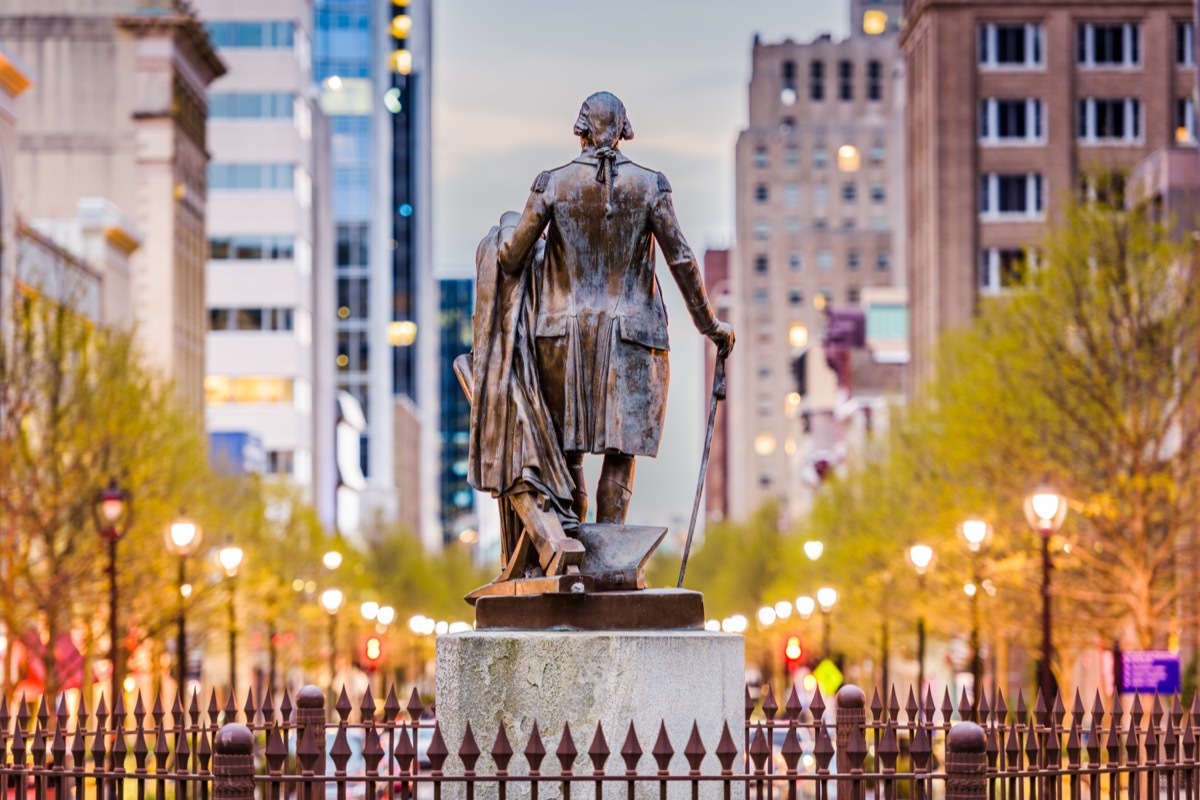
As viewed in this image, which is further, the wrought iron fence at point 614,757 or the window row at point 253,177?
the window row at point 253,177

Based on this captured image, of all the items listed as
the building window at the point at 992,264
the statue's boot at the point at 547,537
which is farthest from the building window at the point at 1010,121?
the statue's boot at the point at 547,537

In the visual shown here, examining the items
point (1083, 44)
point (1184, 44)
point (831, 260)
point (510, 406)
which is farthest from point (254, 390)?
point (510, 406)

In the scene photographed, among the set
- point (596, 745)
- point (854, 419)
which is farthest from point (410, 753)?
point (854, 419)

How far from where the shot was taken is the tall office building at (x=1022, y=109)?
94.8 m

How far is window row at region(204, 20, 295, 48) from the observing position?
129625mm

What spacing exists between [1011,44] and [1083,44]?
10.0ft

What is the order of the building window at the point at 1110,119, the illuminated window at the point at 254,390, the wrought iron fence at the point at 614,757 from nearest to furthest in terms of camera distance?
the wrought iron fence at the point at 614,757
the building window at the point at 1110,119
the illuminated window at the point at 254,390

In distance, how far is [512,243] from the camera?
13.5 metres

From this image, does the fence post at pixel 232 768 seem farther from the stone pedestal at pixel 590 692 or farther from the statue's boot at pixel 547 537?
the statue's boot at pixel 547 537

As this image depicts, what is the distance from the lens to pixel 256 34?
13000 centimetres

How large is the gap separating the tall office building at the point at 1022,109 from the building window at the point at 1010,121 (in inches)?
2.3

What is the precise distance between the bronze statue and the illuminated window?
11564 centimetres

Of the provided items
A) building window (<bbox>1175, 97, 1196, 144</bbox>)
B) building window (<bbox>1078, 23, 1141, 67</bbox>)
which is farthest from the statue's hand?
building window (<bbox>1078, 23, 1141, 67</bbox>)

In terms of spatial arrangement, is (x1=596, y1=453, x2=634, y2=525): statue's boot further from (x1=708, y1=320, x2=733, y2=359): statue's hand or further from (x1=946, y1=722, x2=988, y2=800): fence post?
(x1=946, y1=722, x2=988, y2=800): fence post
